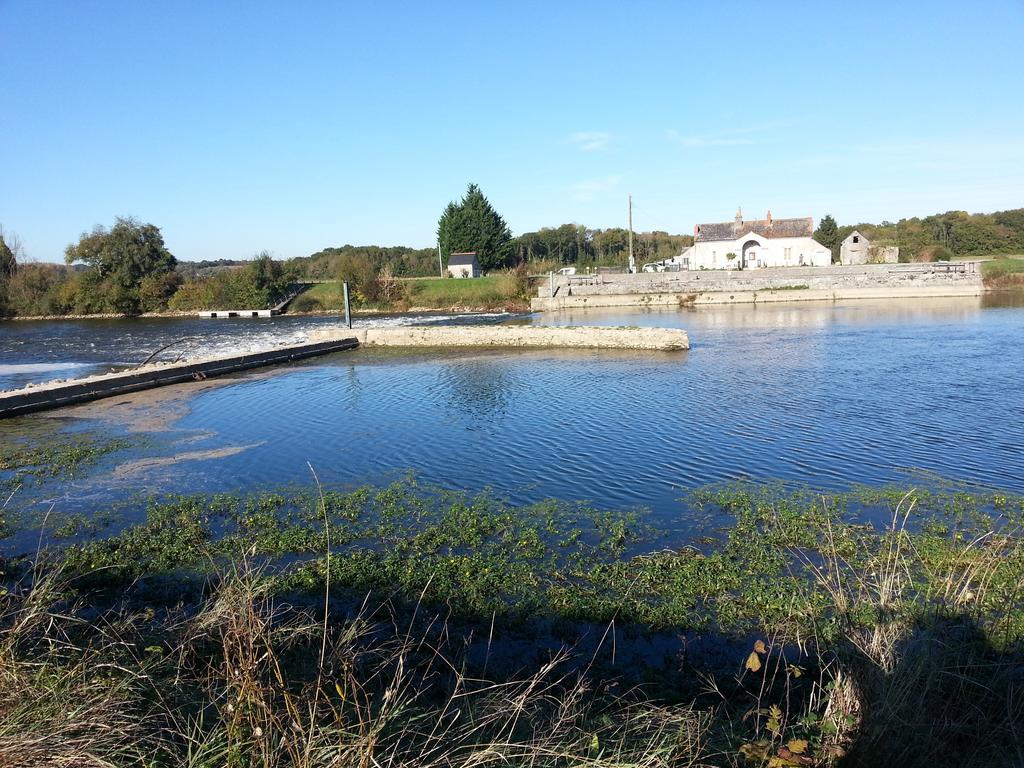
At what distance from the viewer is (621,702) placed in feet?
14.1

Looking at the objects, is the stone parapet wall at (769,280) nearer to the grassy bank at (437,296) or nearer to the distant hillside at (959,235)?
the grassy bank at (437,296)

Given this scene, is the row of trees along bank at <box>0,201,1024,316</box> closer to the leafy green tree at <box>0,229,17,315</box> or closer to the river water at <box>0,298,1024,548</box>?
the leafy green tree at <box>0,229,17,315</box>

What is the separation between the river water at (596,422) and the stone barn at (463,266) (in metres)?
39.6

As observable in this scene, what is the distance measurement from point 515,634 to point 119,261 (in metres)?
62.7

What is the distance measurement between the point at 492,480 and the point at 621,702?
5.71 m

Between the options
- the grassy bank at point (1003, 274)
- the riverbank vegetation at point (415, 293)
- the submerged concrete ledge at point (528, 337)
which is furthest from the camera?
the riverbank vegetation at point (415, 293)

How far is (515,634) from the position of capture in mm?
5539

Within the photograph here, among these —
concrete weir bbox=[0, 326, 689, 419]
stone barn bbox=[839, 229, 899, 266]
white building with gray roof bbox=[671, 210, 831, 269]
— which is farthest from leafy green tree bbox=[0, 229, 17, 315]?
stone barn bbox=[839, 229, 899, 266]

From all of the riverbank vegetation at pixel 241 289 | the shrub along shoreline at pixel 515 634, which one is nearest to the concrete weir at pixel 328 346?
the shrub along shoreline at pixel 515 634

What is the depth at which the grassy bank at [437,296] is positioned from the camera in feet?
173

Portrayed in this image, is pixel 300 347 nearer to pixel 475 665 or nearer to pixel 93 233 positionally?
pixel 475 665

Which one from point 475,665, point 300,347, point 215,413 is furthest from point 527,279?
point 475,665

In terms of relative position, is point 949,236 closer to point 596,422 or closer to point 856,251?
point 856,251

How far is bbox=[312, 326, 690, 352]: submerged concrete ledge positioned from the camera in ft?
80.2
